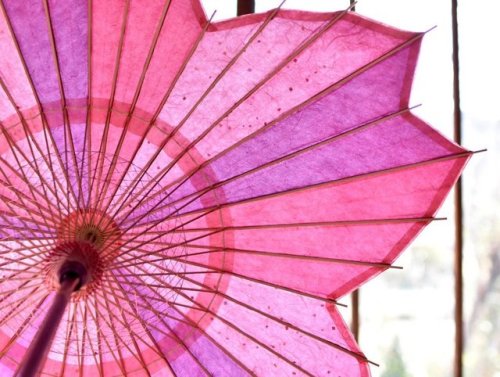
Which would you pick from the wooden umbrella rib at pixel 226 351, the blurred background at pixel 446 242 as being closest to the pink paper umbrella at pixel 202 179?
the wooden umbrella rib at pixel 226 351

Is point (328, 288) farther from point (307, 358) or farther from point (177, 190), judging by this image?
point (177, 190)

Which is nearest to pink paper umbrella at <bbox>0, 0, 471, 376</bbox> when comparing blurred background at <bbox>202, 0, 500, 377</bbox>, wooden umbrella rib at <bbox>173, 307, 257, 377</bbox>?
wooden umbrella rib at <bbox>173, 307, 257, 377</bbox>

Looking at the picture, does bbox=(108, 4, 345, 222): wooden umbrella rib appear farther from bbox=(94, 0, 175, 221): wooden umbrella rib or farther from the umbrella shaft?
the umbrella shaft

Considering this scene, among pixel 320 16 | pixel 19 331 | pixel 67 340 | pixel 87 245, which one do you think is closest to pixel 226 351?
pixel 67 340

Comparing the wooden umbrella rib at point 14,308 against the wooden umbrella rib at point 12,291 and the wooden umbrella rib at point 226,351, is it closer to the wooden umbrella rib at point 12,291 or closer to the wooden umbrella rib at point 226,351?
the wooden umbrella rib at point 12,291

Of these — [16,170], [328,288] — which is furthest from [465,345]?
[16,170]
